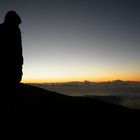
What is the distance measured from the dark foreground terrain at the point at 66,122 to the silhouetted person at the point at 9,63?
1844 mm

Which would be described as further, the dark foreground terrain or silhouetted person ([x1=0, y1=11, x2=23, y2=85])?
the dark foreground terrain

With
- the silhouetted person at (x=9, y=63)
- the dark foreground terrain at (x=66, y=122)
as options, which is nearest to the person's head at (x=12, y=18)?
the silhouetted person at (x=9, y=63)

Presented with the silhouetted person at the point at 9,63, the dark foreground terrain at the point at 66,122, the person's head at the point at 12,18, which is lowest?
the dark foreground terrain at the point at 66,122

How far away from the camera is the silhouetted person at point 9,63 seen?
23.3 feet

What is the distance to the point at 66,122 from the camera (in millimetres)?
11977

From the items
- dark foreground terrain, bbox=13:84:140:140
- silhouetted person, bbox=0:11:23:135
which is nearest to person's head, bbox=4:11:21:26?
silhouetted person, bbox=0:11:23:135

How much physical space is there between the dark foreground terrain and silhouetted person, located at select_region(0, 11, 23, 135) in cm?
184

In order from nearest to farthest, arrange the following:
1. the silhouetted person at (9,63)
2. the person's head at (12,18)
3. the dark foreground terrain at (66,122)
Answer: the silhouetted person at (9,63) < the person's head at (12,18) < the dark foreground terrain at (66,122)

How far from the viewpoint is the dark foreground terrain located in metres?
10.1

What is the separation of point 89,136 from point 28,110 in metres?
3.69

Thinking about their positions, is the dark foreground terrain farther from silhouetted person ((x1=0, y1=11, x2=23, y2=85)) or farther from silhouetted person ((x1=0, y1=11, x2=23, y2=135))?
silhouetted person ((x1=0, y1=11, x2=23, y2=85))

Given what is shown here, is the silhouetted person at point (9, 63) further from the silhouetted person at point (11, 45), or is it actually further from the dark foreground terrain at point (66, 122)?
the dark foreground terrain at point (66, 122)

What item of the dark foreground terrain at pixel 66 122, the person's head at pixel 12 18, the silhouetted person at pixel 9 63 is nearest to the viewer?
the silhouetted person at pixel 9 63

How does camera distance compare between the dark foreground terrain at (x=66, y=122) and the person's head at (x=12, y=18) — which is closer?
the person's head at (x=12, y=18)
